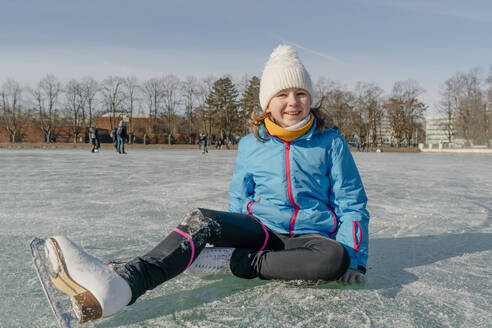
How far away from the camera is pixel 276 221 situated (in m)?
1.75

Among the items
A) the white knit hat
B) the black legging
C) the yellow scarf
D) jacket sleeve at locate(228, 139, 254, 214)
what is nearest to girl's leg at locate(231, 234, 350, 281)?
the black legging

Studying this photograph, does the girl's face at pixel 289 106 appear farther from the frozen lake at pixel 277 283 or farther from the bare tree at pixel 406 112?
the bare tree at pixel 406 112

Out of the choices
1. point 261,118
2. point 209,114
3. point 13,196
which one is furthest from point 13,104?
point 261,118

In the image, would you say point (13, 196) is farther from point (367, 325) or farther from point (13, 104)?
point (13, 104)

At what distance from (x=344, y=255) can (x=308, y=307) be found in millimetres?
259

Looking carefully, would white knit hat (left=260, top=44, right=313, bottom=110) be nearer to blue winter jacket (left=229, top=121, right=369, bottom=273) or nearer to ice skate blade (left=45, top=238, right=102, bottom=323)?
blue winter jacket (left=229, top=121, right=369, bottom=273)

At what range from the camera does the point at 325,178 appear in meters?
1.78

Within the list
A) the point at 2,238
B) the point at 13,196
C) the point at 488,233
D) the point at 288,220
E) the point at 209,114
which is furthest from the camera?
the point at 209,114

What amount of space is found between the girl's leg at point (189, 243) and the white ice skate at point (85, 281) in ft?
0.17

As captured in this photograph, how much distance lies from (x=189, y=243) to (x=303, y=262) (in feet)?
1.52

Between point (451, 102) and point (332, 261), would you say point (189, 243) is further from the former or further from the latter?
point (451, 102)

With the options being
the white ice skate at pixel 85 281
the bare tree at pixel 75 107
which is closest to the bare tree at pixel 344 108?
the bare tree at pixel 75 107

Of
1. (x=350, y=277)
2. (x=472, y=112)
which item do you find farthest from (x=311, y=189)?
(x=472, y=112)

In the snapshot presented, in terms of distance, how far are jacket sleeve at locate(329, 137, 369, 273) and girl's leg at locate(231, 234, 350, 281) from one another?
106 mm
